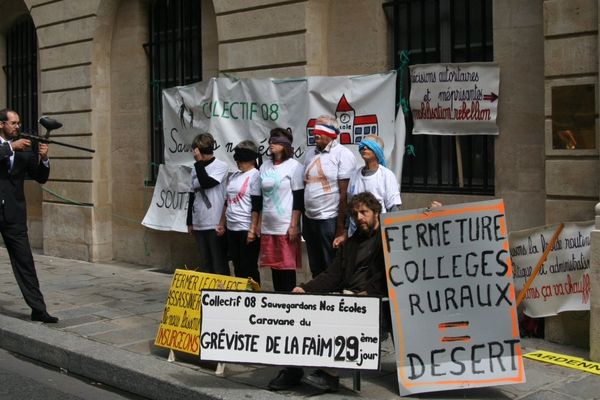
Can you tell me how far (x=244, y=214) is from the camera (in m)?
7.36

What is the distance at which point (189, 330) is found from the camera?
20.2ft

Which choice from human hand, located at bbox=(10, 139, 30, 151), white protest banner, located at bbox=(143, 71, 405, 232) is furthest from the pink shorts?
human hand, located at bbox=(10, 139, 30, 151)

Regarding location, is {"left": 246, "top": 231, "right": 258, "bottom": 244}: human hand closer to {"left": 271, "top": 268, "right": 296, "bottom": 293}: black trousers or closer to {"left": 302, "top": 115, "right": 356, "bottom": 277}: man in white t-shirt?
{"left": 271, "top": 268, "right": 296, "bottom": 293}: black trousers

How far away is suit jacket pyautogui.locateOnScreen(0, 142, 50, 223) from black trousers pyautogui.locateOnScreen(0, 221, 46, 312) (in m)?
0.10

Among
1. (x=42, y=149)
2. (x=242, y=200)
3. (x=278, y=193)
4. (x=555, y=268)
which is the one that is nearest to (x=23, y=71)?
(x=42, y=149)

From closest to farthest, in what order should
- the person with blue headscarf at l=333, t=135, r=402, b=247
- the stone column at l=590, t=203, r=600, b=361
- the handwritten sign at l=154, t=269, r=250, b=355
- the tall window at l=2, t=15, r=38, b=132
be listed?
the stone column at l=590, t=203, r=600, b=361 < the handwritten sign at l=154, t=269, r=250, b=355 < the person with blue headscarf at l=333, t=135, r=402, b=247 < the tall window at l=2, t=15, r=38, b=132

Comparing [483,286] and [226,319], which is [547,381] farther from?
[226,319]

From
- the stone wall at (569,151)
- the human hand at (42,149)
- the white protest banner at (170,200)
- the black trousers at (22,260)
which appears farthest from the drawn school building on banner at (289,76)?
the black trousers at (22,260)

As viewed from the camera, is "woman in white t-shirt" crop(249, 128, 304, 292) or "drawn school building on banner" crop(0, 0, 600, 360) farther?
"woman in white t-shirt" crop(249, 128, 304, 292)

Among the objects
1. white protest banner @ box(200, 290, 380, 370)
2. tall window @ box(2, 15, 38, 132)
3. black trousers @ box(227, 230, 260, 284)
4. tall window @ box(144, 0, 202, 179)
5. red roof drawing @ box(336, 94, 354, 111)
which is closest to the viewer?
white protest banner @ box(200, 290, 380, 370)

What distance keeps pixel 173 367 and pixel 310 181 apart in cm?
197

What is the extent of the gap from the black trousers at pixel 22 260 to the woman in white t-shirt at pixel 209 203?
5.15 feet

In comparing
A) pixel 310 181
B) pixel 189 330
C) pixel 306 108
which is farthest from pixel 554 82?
pixel 189 330

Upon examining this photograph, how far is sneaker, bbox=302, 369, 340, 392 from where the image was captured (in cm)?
536
